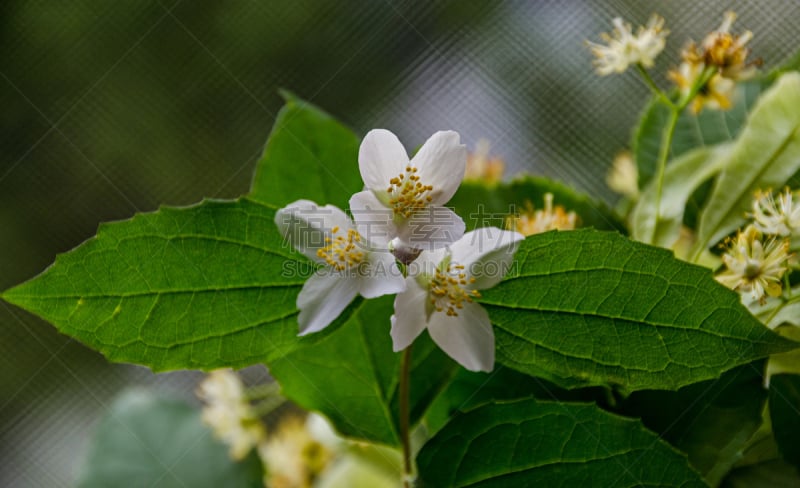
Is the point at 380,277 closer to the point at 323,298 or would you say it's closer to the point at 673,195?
the point at 323,298

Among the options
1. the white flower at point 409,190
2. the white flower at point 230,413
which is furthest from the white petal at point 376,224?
the white flower at point 230,413

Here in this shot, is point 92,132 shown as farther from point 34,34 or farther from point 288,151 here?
point 288,151

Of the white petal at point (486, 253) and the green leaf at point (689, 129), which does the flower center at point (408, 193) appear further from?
the green leaf at point (689, 129)

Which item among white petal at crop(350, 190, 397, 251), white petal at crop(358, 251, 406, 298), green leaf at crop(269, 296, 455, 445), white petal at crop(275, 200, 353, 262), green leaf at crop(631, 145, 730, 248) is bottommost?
green leaf at crop(269, 296, 455, 445)

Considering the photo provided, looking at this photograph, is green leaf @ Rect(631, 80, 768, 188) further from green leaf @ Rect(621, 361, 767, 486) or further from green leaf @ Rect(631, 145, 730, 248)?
green leaf @ Rect(621, 361, 767, 486)

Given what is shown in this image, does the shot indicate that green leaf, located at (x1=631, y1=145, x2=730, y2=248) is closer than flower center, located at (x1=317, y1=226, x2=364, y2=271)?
No

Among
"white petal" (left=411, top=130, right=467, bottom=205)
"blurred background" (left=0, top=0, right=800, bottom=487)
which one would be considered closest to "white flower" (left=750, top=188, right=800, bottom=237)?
"white petal" (left=411, top=130, right=467, bottom=205)
